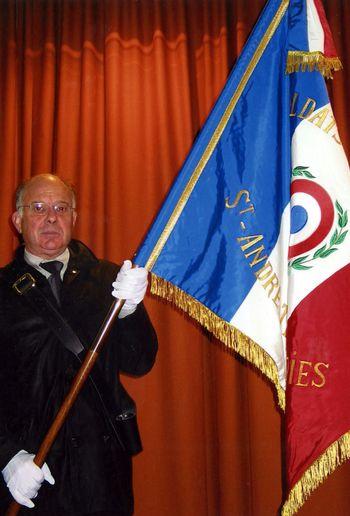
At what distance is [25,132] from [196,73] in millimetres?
907

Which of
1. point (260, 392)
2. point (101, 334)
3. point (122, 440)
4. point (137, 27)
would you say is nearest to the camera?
point (101, 334)

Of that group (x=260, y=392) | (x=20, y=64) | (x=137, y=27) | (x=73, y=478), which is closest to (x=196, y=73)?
(x=137, y=27)

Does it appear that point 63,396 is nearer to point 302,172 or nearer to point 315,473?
point 315,473

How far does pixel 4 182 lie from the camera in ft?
7.72

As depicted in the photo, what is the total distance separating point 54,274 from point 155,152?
3.39 ft

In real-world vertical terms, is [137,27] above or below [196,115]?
above

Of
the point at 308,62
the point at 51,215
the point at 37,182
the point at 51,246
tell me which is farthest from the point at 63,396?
the point at 308,62

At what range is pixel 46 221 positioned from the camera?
5.33 feet

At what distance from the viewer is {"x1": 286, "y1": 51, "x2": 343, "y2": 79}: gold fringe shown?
137 centimetres

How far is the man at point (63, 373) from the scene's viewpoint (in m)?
1.37

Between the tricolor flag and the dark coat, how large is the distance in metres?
0.30

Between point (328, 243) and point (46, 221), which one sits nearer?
point (328, 243)

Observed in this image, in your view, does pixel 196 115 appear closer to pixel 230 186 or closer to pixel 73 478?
pixel 230 186

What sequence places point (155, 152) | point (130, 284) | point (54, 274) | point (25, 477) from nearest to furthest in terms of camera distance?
point (25, 477), point (130, 284), point (54, 274), point (155, 152)
